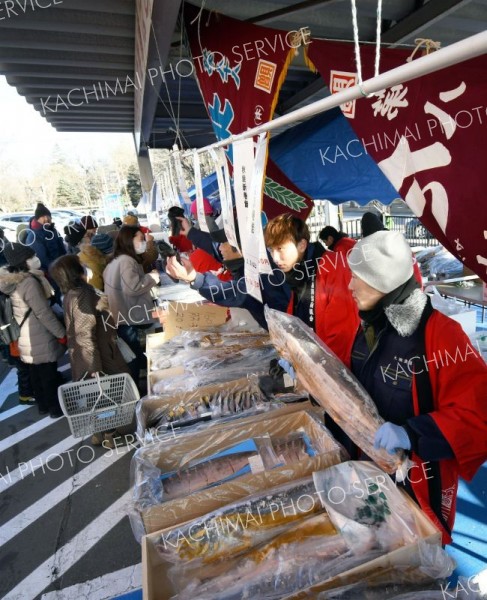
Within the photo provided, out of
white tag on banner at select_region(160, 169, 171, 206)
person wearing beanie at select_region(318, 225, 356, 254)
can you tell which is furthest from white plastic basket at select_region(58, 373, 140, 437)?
white tag on banner at select_region(160, 169, 171, 206)

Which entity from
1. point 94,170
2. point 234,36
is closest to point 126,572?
point 234,36

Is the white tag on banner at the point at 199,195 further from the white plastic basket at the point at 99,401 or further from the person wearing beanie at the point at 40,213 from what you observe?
the person wearing beanie at the point at 40,213

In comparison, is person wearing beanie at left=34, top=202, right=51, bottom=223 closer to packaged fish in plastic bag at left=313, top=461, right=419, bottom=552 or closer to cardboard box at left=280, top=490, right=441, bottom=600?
packaged fish in plastic bag at left=313, top=461, right=419, bottom=552

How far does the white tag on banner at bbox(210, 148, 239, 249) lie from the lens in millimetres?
2441

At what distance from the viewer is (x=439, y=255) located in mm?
5109

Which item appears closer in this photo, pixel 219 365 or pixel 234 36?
pixel 234 36

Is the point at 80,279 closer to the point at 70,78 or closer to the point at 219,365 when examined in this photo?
the point at 219,365

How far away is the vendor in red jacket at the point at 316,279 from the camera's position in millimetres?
2115

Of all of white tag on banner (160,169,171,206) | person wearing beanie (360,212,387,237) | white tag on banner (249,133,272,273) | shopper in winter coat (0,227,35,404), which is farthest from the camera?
white tag on banner (160,169,171,206)

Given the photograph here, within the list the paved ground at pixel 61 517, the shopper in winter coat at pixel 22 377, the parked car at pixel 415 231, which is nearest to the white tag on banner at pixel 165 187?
the shopper in winter coat at pixel 22 377

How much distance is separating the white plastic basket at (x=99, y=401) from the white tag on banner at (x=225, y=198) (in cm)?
151

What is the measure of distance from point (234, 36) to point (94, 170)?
39985 mm

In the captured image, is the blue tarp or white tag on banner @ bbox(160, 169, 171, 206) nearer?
the blue tarp

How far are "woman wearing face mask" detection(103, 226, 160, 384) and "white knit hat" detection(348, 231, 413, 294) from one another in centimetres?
283
